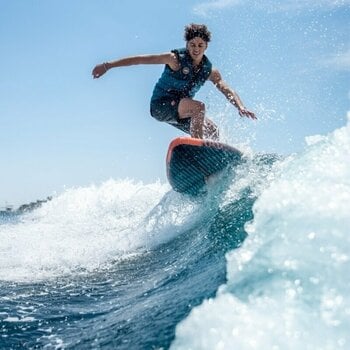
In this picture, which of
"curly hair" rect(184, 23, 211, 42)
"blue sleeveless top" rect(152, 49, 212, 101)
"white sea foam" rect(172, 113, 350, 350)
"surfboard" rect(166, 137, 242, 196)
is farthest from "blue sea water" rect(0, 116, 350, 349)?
"curly hair" rect(184, 23, 211, 42)

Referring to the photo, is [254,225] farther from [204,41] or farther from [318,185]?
[204,41]

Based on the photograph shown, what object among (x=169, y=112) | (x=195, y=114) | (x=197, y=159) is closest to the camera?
(x=197, y=159)

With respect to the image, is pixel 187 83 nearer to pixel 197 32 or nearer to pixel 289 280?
pixel 197 32

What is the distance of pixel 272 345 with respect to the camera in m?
1.96

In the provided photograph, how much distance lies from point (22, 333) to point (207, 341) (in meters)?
1.80

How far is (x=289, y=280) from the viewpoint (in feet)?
7.80

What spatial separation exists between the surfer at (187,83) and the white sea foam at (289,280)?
3.60 metres

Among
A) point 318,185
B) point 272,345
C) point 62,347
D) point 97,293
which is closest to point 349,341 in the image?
point 272,345

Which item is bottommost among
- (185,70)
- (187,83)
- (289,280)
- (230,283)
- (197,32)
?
(230,283)

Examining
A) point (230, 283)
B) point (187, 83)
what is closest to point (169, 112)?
point (187, 83)

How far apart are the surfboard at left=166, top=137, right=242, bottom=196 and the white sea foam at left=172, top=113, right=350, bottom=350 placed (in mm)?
2920

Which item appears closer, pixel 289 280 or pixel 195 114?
pixel 289 280

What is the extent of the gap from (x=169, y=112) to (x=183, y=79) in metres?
0.61

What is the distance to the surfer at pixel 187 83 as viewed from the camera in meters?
6.50
